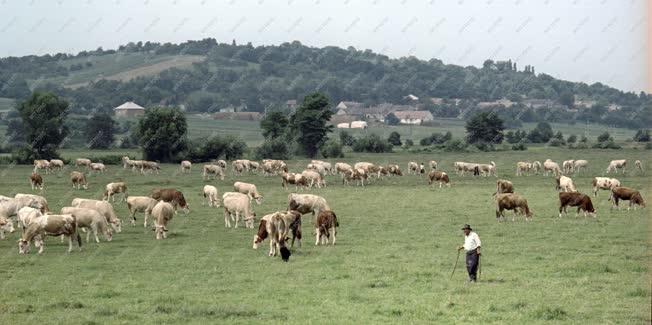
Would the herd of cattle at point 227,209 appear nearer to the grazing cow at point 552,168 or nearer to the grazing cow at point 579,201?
the grazing cow at point 579,201

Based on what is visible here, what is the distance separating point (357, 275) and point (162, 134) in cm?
6082

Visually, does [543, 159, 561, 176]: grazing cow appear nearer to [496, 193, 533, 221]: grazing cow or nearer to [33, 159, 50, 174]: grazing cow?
[496, 193, 533, 221]: grazing cow

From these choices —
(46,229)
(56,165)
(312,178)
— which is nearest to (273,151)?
(56,165)

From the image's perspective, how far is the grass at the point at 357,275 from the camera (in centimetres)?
1767

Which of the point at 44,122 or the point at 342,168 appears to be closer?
the point at 342,168

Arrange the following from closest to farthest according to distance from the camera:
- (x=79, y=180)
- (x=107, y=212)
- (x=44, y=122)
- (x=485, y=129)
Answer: (x=107, y=212), (x=79, y=180), (x=44, y=122), (x=485, y=129)

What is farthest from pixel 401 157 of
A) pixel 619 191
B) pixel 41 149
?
pixel 619 191

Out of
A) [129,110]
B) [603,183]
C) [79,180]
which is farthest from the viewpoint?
[129,110]

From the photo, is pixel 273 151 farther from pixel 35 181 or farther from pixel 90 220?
pixel 90 220

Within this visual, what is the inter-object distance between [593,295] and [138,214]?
76.1 feet

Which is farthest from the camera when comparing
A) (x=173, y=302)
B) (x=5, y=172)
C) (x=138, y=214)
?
(x=5, y=172)

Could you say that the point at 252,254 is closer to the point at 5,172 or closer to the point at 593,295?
the point at 593,295

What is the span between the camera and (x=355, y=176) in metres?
58.2

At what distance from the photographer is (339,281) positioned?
70.0ft
